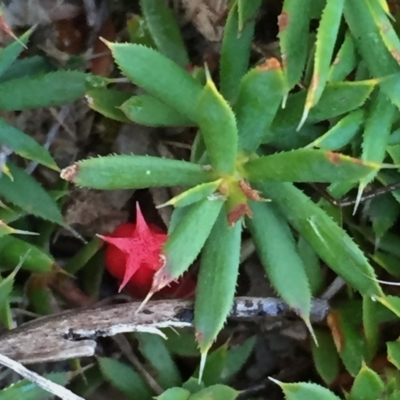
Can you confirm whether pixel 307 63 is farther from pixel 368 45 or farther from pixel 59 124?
pixel 59 124

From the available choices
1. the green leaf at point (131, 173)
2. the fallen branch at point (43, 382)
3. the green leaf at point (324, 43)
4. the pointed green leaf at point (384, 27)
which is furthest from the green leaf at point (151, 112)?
the fallen branch at point (43, 382)

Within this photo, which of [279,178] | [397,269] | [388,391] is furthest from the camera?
[397,269]

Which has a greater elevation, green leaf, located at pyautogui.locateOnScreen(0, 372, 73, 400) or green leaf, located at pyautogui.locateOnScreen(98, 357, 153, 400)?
green leaf, located at pyautogui.locateOnScreen(0, 372, 73, 400)

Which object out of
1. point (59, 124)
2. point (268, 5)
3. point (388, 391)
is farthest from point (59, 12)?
point (388, 391)

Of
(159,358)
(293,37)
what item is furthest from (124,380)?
(293,37)

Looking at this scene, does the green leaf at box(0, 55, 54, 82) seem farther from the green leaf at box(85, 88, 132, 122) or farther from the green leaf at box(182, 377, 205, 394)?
the green leaf at box(182, 377, 205, 394)

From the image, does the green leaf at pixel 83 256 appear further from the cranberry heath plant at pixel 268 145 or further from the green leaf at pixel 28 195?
the cranberry heath plant at pixel 268 145

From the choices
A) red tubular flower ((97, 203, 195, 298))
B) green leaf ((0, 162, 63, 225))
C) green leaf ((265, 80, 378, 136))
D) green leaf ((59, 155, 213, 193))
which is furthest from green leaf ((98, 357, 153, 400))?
green leaf ((265, 80, 378, 136))

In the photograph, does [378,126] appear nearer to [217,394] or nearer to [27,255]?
[217,394]
